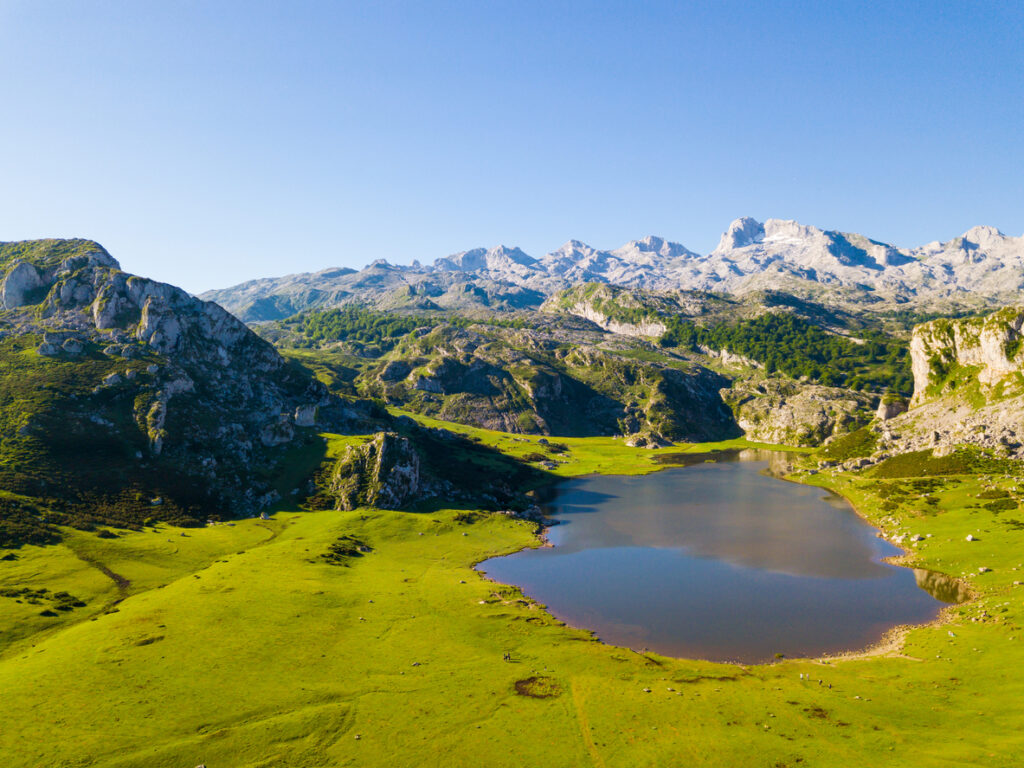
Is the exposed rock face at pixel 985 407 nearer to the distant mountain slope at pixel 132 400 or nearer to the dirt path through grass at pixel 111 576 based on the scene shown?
the distant mountain slope at pixel 132 400

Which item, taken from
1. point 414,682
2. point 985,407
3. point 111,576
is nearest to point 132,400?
point 111,576

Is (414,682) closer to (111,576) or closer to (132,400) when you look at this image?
(111,576)

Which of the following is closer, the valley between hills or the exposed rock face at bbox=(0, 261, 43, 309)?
the valley between hills

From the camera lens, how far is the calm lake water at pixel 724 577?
75688mm

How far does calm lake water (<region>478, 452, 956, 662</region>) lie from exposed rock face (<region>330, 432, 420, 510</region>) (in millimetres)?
41793

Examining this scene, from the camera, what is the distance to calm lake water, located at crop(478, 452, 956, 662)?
248 ft

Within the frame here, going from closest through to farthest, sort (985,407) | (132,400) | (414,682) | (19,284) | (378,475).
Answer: (414,682) < (132,400) < (378,475) < (985,407) < (19,284)

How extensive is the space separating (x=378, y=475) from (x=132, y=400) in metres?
67.9

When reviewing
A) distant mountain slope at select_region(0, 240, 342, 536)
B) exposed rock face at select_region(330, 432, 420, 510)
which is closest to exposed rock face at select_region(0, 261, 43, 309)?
distant mountain slope at select_region(0, 240, 342, 536)

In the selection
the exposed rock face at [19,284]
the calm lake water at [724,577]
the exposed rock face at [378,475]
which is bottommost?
the calm lake water at [724,577]

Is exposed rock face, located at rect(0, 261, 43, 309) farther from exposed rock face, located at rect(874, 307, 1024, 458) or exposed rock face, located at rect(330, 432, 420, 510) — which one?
exposed rock face, located at rect(874, 307, 1024, 458)

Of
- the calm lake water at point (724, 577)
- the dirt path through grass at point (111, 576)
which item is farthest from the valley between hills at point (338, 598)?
the calm lake water at point (724, 577)

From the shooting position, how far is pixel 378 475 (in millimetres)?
145000

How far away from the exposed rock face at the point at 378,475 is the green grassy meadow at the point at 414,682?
139 feet
